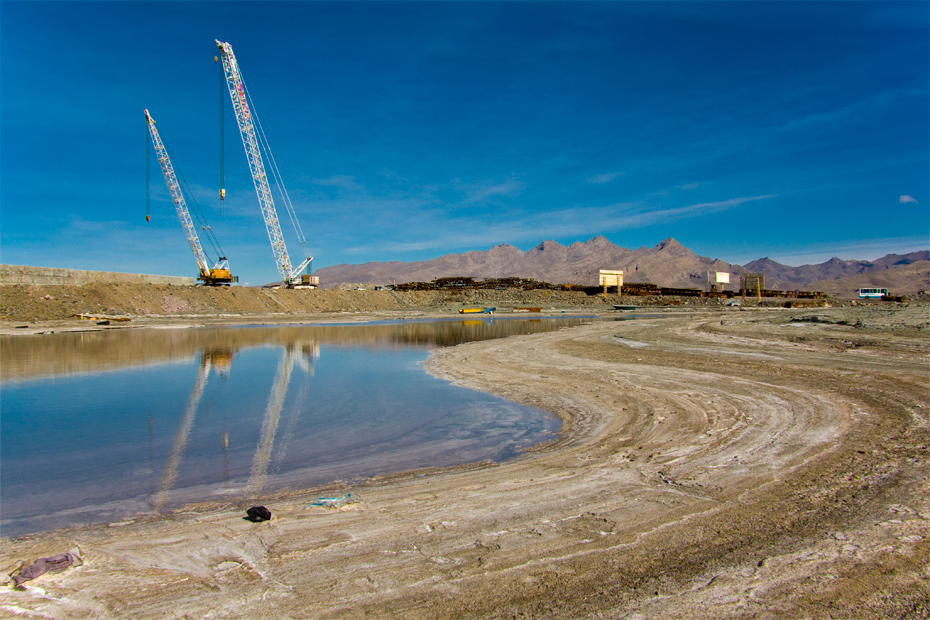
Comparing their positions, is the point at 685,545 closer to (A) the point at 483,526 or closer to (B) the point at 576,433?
(A) the point at 483,526

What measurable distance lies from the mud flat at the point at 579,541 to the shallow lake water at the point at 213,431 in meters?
0.91

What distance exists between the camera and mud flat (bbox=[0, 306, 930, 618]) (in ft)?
13.6

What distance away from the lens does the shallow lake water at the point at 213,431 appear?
24.6ft

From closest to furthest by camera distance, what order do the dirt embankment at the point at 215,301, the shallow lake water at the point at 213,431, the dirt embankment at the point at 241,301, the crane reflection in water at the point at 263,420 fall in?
the shallow lake water at the point at 213,431 < the crane reflection in water at the point at 263,420 < the dirt embankment at the point at 215,301 < the dirt embankment at the point at 241,301

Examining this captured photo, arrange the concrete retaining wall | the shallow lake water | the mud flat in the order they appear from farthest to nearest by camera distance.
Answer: the concrete retaining wall, the shallow lake water, the mud flat

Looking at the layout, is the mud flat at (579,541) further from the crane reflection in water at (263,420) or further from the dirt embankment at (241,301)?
the dirt embankment at (241,301)

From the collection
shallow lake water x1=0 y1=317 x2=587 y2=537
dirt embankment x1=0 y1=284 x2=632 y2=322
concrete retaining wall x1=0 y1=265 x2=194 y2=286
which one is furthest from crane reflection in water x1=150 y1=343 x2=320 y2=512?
concrete retaining wall x1=0 y1=265 x2=194 y2=286

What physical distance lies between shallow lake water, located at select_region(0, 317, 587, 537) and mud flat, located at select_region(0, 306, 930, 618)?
91cm

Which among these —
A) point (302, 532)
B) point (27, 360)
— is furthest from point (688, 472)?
point (27, 360)

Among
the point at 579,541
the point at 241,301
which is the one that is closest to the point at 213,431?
the point at 579,541

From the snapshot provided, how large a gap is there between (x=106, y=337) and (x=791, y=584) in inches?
1769

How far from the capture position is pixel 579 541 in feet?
17.0

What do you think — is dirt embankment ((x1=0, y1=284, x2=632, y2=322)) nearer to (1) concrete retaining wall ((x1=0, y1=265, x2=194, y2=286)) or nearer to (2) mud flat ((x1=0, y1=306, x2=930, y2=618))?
(1) concrete retaining wall ((x1=0, y1=265, x2=194, y2=286))

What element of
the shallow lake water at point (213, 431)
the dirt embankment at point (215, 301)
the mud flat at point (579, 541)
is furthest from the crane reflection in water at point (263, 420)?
the dirt embankment at point (215, 301)
